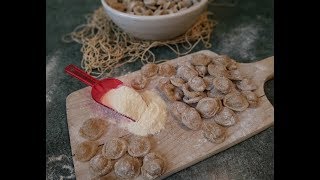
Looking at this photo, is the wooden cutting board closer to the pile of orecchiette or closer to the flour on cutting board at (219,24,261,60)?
the flour on cutting board at (219,24,261,60)

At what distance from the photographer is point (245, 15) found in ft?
4.64

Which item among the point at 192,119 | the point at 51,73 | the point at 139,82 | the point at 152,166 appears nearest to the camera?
the point at 152,166

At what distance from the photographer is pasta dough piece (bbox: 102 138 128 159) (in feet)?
2.51

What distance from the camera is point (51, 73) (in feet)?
3.64

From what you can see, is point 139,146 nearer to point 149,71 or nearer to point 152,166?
point 152,166

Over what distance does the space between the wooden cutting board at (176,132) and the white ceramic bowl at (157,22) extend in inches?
9.3

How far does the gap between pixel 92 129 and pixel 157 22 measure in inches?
17.9

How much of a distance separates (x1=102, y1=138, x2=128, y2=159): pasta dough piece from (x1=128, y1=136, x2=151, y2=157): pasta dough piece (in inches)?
0.7

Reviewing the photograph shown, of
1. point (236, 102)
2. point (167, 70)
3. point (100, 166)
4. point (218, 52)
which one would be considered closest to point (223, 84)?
point (236, 102)

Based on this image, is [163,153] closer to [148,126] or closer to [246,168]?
[148,126]

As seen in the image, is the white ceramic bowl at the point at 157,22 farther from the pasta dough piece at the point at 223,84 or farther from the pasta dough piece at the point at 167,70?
the pasta dough piece at the point at 223,84

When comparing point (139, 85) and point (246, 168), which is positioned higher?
point (139, 85)

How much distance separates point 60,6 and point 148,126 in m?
1.10
